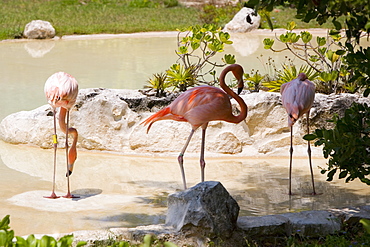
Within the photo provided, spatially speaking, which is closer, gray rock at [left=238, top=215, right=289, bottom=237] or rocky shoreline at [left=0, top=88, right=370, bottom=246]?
gray rock at [left=238, top=215, right=289, bottom=237]

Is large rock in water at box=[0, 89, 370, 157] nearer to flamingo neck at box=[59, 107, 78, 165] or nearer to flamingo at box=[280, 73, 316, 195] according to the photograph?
flamingo neck at box=[59, 107, 78, 165]

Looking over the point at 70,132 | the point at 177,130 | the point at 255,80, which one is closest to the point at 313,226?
the point at 70,132

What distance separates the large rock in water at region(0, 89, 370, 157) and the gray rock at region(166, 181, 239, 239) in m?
3.03

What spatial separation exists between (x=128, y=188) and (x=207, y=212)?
2.09m

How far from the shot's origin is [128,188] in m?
5.84

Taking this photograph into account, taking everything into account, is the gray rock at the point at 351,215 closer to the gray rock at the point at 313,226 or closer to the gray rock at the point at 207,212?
the gray rock at the point at 313,226

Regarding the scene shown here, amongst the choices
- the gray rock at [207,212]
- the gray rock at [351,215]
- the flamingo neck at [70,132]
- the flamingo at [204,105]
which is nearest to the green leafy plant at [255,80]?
the flamingo at [204,105]

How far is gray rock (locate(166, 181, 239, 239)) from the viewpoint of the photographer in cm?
388

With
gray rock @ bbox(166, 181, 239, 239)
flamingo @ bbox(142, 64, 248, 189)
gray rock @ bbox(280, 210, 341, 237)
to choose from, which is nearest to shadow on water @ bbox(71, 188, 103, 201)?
flamingo @ bbox(142, 64, 248, 189)

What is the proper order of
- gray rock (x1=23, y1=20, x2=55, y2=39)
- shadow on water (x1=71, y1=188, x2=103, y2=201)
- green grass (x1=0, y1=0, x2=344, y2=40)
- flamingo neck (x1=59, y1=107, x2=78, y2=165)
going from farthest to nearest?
green grass (x1=0, y1=0, x2=344, y2=40), gray rock (x1=23, y1=20, x2=55, y2=39), flamingo neck (x1=59, y1=107, x2=78, y2=165), shadow on water (x1=71, y1=188, x2=103, y2=201)

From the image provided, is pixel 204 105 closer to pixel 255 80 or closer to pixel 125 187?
pixel 125 187

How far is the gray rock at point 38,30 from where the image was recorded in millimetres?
18188

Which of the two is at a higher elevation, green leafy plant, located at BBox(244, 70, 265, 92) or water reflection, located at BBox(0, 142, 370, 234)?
green leafy plant, located at BBox(244, 70, 265, 92)

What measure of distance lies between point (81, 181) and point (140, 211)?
1286 millimetres
